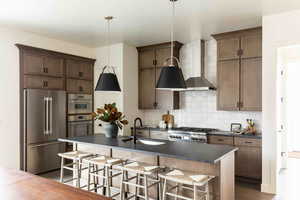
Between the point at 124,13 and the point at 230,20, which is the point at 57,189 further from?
the point at 230,20

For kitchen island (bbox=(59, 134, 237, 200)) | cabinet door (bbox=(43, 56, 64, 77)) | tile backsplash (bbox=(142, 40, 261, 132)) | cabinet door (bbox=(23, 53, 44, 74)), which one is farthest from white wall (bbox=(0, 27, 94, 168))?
tile backsplash (bbox=(142, 40, 261, 132))

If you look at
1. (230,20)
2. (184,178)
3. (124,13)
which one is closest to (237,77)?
(230,20)

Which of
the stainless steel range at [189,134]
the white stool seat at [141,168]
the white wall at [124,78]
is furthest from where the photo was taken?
the white wall at [124,78]

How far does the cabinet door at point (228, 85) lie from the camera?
467cm

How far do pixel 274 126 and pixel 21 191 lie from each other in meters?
3.68

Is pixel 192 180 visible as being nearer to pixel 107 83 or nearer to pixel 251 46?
pixel 107 83

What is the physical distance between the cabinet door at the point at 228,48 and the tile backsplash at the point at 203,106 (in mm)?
422

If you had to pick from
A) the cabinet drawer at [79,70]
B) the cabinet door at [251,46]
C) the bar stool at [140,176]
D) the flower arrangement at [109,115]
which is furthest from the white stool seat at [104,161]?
the cabinet door at [251,46]

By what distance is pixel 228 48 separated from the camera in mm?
4766

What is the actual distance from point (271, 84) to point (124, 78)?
325 centimetres

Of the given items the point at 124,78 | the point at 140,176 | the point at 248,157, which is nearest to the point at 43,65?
the point at 124,78

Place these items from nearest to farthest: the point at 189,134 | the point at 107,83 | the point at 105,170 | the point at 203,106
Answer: the point at 105,170 → the point at 107,83 → the point at 189,134 → the point at 203,106

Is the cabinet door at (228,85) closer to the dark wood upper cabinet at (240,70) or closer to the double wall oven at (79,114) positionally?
the dark wood upper cabinet at (240,70)

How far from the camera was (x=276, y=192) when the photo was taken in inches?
150
